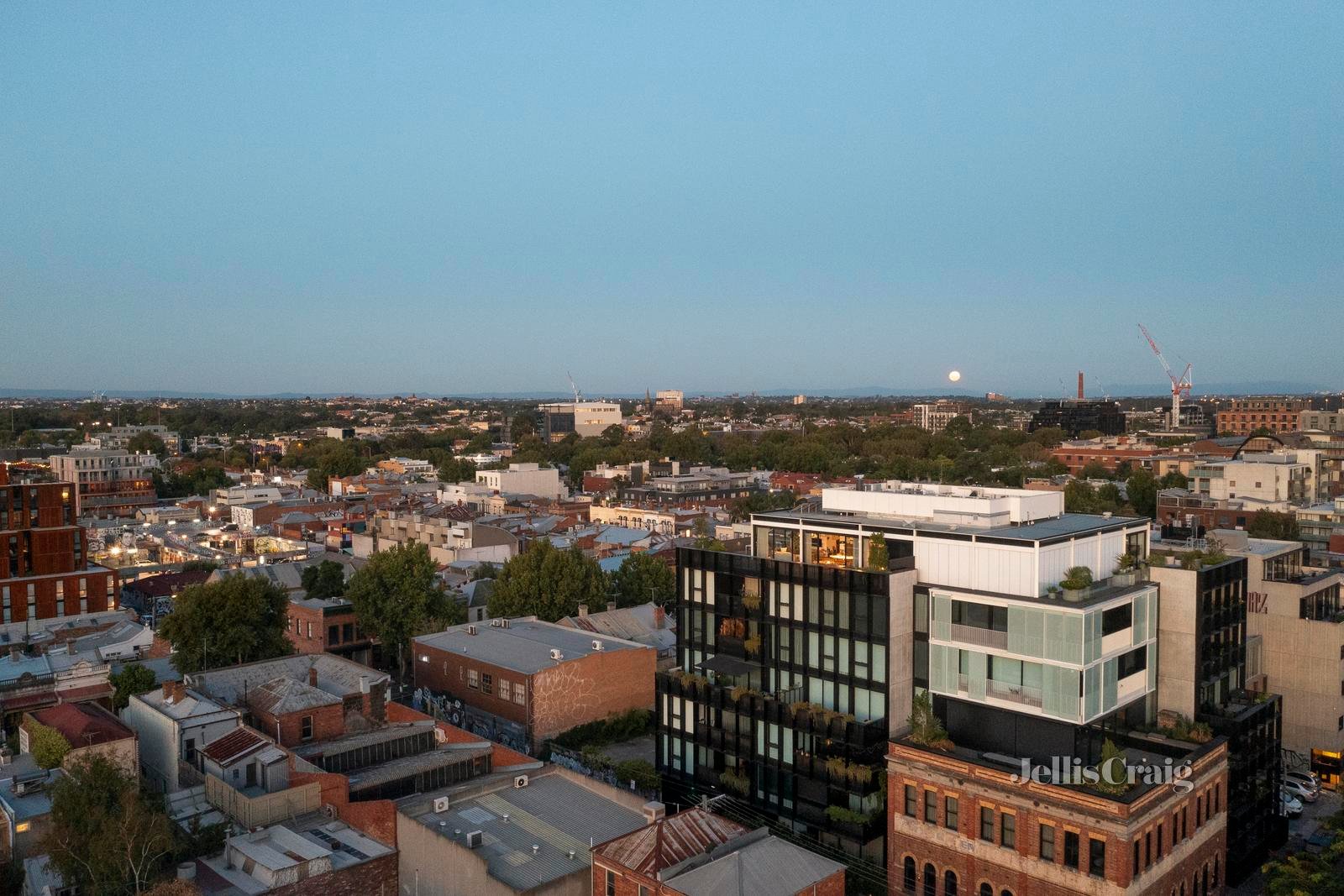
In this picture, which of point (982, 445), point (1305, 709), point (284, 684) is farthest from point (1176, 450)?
point (284, 684)

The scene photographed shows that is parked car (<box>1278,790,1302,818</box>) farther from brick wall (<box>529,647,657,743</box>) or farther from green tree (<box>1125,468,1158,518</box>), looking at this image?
green tree (<box>1125,468,1158,518</box>)

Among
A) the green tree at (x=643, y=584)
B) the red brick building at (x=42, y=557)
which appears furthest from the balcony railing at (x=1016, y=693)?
the red brick building at (x=42, y=557)

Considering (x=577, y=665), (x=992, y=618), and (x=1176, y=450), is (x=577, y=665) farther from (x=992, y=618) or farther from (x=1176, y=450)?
(x=1176, y=450)

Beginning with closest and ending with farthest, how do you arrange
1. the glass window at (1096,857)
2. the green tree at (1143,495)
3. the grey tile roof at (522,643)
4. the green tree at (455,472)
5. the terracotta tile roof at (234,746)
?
the glass window at (1096,857), the terracotta tile roof at (234,746), the grey tile roof at (522,643), the green tree at (1143,495), the green tree at (455,472)

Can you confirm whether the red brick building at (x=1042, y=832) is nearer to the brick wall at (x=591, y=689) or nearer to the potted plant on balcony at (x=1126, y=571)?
the potted plant on balcony at (x=1126, y=571)

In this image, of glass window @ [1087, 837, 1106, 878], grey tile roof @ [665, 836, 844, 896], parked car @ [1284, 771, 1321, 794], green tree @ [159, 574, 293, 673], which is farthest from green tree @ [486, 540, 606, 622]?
glass window @ [1087, 837, 1106, 878]

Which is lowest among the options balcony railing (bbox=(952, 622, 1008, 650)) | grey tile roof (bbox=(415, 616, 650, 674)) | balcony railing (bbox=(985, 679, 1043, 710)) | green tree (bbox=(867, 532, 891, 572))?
grey tile roof (bbox=(415, 616, 650, 674))
